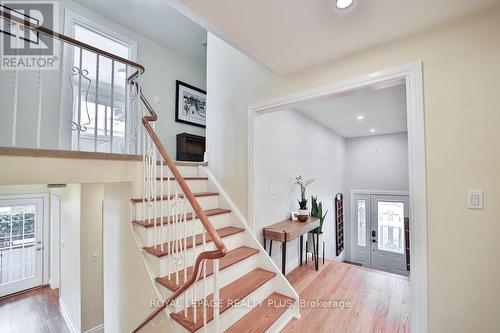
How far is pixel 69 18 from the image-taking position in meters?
2.86

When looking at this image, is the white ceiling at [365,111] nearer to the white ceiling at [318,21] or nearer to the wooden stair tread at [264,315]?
the white ceiling at [318,21]

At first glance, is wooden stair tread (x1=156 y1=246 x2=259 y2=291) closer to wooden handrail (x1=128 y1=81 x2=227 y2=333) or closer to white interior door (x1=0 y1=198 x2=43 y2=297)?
wooden handrail (x1=128 y1=81 x2=227 y2=333)

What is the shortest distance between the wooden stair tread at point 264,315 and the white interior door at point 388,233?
474 centimetres

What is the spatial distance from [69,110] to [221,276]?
2959mm

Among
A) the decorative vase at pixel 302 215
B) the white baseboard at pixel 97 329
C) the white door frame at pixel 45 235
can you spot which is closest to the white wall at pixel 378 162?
the decorative vase at pixel 302 215

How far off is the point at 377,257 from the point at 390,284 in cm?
344

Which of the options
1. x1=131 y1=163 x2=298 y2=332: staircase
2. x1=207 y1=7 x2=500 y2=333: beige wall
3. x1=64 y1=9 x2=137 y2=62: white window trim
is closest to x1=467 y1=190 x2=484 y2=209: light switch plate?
x1=207 y1=7 x2=500 y2=333: beige wall

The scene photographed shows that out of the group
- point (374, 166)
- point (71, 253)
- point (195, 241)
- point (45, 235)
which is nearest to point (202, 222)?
point (195, 241)

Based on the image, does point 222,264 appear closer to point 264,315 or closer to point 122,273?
point 264,315

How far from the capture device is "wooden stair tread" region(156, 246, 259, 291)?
1644 mm

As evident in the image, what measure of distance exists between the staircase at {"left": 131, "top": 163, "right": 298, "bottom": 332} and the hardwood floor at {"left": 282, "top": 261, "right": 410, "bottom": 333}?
0.29 metres

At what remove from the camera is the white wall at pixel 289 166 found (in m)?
2.83

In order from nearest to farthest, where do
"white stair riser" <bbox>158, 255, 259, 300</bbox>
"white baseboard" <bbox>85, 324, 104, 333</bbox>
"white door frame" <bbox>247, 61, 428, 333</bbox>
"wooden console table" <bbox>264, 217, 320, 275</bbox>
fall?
"white door frame" <bbox>247, 61, 428, 333</bbox> < "white stair riser" <bbox>158, 255, 259, 300</bbox> < "wooden console table" <bbox>264, 217, 320, 275</bbox> < "white baseboard" <bbox>85, 324, 104, 333</bbox>

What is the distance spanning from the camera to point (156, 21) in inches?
132
